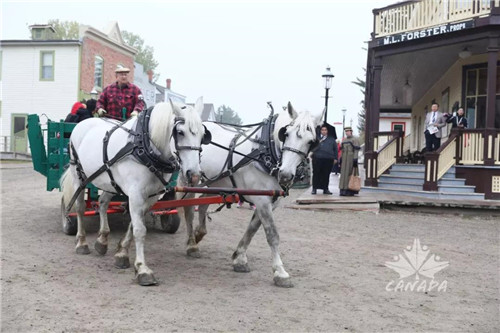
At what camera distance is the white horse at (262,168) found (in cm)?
538

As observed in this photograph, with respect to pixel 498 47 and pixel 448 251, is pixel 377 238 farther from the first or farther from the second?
pixel 498 47

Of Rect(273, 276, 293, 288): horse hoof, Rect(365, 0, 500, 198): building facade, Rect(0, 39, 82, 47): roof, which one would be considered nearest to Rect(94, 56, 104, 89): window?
Rect(0, 39, 82, 47): roof

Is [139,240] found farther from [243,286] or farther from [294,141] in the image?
[294,141]

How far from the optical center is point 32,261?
613cm

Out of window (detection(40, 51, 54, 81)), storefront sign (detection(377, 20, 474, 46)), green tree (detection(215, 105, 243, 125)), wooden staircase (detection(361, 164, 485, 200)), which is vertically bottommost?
wooden staircase (detection(361, 164, 485, 200))

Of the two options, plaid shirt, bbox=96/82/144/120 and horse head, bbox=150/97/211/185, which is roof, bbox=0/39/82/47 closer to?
plaid shirt, bbox=96/82/144/120

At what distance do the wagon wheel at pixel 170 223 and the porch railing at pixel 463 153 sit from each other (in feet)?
25.7

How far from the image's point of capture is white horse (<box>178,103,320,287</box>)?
538 cm

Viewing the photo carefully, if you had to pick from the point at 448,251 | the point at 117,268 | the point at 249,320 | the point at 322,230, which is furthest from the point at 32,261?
the point at 448,251

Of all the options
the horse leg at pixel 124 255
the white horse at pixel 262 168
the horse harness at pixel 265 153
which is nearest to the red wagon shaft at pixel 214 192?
the white horse at pixel 262 168

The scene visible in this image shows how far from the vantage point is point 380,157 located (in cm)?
1537

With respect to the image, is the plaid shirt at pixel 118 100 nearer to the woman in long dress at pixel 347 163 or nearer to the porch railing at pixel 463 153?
the woman in long dress at pixel 347 163


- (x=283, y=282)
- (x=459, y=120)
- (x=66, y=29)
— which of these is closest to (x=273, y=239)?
(x=283, y=282)

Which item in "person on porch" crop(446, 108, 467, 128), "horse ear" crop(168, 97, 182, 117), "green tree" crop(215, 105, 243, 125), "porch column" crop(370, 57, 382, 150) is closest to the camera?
"horse ear" crop(168, 97, 182, 117)
